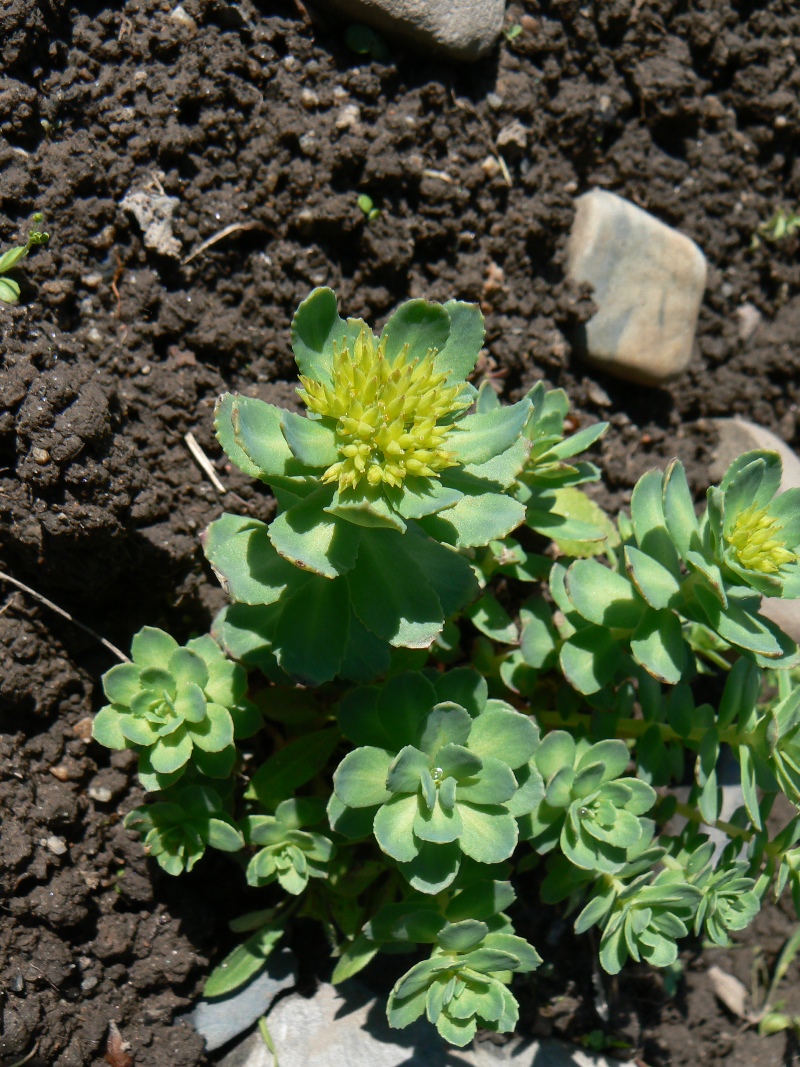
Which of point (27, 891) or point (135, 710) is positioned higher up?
point (135, 710)

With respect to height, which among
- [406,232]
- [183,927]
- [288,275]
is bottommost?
[183,927]

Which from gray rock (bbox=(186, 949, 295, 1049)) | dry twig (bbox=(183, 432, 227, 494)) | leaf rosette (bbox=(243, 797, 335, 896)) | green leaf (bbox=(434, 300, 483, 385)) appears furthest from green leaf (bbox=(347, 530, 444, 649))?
gray rock (bbox=(186, 949, 295, 1049))

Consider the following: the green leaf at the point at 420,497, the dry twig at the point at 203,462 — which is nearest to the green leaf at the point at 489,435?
the green leaf at the point at 420,497

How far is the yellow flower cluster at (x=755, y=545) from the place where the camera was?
8.14ft

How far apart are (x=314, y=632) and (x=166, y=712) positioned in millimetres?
508

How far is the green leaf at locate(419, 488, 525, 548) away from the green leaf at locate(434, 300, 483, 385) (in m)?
0.29

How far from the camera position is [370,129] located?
3.22 meters

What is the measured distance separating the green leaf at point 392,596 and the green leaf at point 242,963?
118 centimetres

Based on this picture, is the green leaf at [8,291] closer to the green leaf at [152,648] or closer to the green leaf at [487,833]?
the green leaf at [152,648]

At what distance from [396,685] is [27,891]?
1303 mm

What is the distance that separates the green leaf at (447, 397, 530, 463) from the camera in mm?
2283

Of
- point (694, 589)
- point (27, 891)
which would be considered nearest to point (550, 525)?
point (694, 589)

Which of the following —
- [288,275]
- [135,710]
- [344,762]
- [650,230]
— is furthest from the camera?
[650,230]

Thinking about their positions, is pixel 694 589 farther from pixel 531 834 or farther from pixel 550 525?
pixel 531 834
